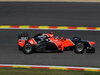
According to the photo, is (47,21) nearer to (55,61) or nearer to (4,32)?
(4,32)

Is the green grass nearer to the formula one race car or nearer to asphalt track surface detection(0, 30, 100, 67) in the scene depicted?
asphalt track surface detection(0, 30, 100, 67)

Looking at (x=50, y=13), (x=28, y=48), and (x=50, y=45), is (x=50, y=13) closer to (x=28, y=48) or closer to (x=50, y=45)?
(x=50, y=45)

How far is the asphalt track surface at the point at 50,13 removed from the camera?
Answer: 1677cm

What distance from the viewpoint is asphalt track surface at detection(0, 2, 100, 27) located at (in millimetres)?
16766

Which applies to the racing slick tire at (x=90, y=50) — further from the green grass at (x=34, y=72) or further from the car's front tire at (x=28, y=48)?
the green grass at (x=34, y=72)

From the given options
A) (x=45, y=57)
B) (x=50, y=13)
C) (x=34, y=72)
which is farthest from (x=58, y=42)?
(x=50, y=13)

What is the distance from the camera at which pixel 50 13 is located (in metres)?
18.2

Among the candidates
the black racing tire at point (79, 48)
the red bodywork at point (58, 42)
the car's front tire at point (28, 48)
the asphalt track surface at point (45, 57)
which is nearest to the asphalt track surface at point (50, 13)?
the asphalt track surface at point (45, 57)

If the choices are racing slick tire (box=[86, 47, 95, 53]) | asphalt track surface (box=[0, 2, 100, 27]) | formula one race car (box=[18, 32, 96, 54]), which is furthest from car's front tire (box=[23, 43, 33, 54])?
asphalt track surface (box=[0, 2, 100, 27])

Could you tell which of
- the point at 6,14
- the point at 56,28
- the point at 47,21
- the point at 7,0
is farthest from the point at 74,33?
the point at 7,0

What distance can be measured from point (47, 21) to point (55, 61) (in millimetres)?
5390

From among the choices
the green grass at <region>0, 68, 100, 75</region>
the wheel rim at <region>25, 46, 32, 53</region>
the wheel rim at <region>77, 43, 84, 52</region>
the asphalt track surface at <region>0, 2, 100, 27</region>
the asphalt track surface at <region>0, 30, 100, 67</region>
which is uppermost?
the green grass at <region>0, 68, 100, 75</region>

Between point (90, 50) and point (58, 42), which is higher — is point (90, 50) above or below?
below

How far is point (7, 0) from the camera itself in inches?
821
